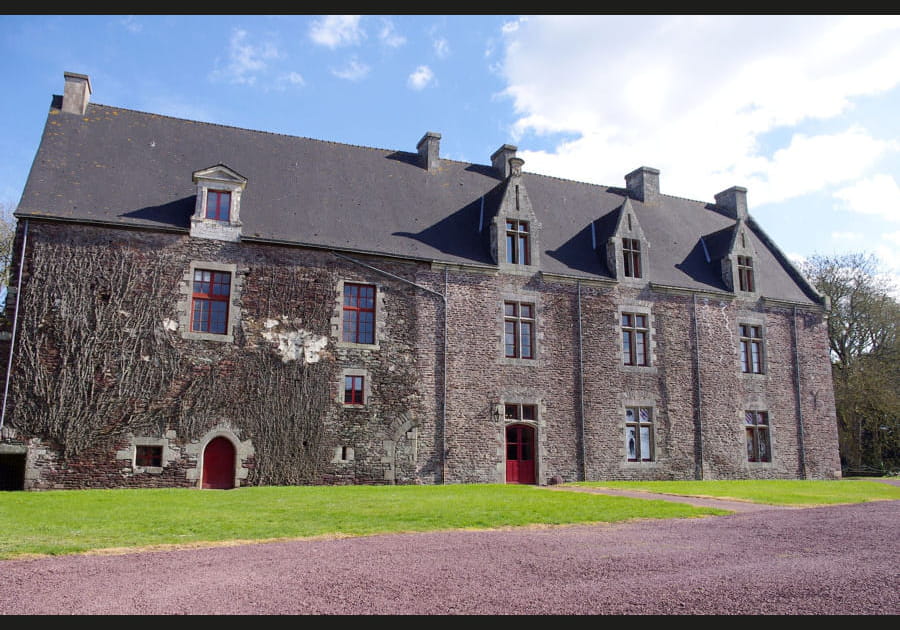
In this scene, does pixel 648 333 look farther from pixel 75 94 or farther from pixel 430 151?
pixel 75 94

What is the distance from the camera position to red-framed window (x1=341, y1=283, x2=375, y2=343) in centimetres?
2009

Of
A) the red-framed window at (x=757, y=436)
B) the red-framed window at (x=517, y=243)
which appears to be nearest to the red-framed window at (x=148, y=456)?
the red-framed window at (x=517, y=243)

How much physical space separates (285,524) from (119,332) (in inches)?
370

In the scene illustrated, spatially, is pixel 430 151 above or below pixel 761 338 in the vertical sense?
above

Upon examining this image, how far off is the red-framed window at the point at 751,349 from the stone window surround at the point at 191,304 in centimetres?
1680

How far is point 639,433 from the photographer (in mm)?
22938

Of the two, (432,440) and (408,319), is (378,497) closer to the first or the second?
(432,440)

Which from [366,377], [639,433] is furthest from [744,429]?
[366,377]

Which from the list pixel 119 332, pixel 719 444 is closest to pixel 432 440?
pixel 119 332

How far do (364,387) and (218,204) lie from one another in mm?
6204

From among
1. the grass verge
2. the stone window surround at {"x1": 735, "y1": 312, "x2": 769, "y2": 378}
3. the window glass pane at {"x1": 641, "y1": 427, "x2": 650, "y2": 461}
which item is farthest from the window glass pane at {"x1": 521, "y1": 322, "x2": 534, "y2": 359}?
the stone window surround at {"x1": 735, "y1": 312, "x2": 769, "y2": 378}

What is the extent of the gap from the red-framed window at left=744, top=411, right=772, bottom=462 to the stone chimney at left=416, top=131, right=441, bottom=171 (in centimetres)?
1343

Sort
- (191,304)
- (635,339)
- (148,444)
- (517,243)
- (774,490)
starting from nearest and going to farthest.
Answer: (148,444), (191,304), (774,490), (517,243), (635,339)

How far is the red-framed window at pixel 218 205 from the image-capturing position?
1934 centimetres
